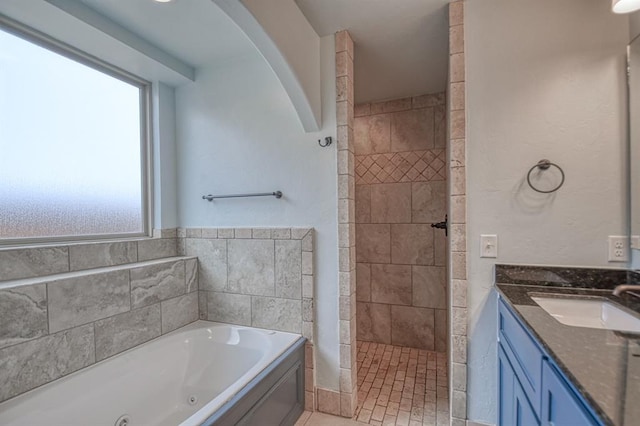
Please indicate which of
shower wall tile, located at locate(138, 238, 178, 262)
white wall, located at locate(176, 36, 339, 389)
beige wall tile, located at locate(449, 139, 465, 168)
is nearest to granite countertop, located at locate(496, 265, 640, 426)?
beige wall tile, located at locate(449, 139, 465, 168)

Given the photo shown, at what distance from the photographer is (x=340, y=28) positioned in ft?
6.61

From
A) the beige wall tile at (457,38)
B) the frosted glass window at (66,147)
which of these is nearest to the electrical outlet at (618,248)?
the beige wall tile at (457,38)

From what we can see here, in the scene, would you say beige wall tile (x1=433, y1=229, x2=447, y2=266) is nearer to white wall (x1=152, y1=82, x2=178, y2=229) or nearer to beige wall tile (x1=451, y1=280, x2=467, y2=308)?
beige wall tile (x1=451, y1=280, x2=467, y2=308)

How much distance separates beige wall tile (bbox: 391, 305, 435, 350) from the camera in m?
3.02

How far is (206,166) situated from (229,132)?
0.35 meters

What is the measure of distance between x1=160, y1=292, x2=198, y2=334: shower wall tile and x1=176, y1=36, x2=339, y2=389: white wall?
0.62m

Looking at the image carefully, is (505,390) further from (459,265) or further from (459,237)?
(459,237)

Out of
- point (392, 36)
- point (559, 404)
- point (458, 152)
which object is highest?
point (392, 36)

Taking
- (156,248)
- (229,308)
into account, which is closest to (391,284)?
(229,308)

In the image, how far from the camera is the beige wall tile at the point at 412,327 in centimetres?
302

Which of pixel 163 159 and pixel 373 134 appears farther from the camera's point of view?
pixel 373 134

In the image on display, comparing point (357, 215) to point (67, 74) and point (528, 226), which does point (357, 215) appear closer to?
point (528, 226)

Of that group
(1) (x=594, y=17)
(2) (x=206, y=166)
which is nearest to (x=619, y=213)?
(1) (x=594, y=17)

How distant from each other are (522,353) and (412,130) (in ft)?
7.74
